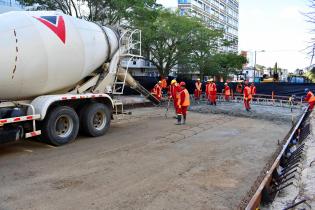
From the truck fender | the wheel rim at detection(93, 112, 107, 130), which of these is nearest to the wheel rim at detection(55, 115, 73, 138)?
the truck fender

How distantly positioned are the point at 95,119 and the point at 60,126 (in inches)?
53.5

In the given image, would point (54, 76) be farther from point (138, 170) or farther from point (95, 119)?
point (138, 170)

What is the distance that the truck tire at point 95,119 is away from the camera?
382 inches

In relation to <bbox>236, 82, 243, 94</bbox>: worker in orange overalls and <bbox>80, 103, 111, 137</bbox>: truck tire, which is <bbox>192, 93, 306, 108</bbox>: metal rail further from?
<bbox>80, 103, 111, 137</bbox>: truck tire

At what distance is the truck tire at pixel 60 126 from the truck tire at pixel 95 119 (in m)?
0.45

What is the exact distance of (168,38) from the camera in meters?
28.5

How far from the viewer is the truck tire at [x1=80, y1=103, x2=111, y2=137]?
382 inches

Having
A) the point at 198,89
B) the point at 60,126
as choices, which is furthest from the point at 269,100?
the point at 60,126

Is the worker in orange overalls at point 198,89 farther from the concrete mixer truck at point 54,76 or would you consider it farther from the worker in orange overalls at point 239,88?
the concrete mixer truck at point 54,76

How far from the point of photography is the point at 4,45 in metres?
7.52

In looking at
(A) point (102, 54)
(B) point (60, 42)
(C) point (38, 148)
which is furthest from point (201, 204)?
(A) point (102, 54)

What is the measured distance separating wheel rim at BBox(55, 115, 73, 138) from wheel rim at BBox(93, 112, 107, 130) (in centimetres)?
110

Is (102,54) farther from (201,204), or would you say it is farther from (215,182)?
(201,204)

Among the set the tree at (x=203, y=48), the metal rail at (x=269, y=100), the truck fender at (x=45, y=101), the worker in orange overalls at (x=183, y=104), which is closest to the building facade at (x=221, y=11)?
the tree at (x=203, y=48)
